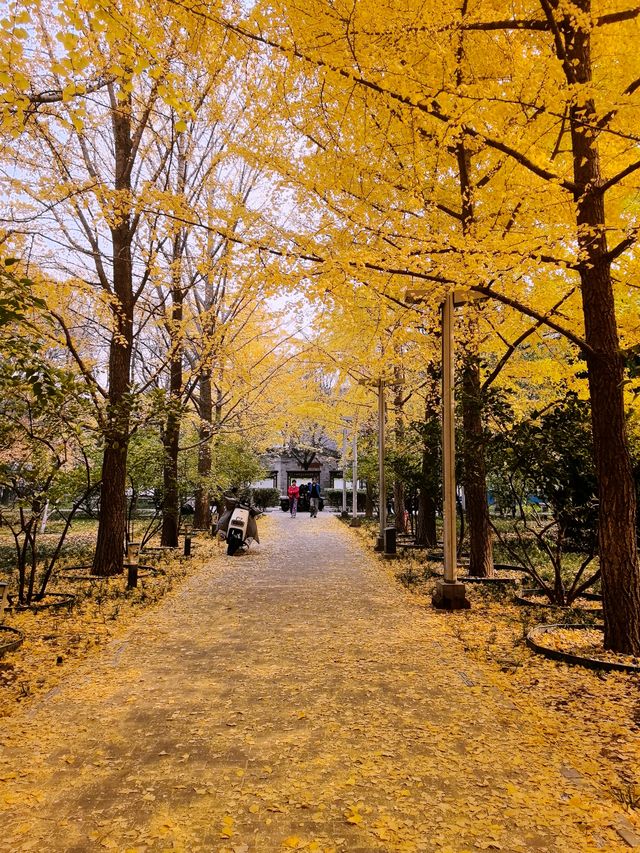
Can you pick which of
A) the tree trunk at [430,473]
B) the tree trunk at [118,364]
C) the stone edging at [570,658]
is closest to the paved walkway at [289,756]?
the stone edging at [570,658]

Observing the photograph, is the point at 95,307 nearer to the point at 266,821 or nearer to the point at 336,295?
the point at 336,295

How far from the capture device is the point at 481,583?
8.29 meters

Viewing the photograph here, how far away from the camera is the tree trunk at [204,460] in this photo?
1480 centimetres

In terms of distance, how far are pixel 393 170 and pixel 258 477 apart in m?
16.6

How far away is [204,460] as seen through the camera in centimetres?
1540

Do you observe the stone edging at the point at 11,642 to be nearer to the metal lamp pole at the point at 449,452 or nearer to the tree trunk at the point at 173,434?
the metal lamp pole at the point at 449,452

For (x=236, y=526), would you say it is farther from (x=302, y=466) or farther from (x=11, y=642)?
(x=302, y=466)

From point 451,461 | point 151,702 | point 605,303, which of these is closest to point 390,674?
point 151,702

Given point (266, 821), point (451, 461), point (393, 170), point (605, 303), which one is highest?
point (393, 170)

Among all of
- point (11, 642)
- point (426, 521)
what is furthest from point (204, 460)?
point (11, 642)

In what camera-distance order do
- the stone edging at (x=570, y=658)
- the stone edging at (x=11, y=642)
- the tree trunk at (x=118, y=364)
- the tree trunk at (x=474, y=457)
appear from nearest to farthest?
the stone edging at (x=570, y=658) < the stone edging at (x=11, y=642) < the tree trunk at (x=474, y=457) < the tree trunk at (x=118, y=364)

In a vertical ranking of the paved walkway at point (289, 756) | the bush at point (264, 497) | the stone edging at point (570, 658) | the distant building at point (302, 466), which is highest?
the distant building at point (302, 466)

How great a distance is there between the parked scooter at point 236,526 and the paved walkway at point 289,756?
6504 millimetres

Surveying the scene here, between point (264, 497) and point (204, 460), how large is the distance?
17127 mm
